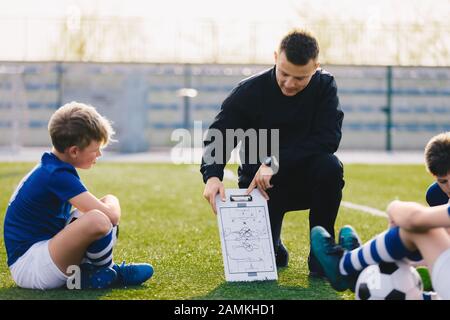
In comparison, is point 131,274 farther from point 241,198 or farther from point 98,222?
point 241,198

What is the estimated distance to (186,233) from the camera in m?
5.12

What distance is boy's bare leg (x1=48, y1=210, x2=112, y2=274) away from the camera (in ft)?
9.52

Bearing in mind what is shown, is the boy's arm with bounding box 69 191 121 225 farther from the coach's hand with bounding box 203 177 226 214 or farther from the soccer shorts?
the soccer shorts

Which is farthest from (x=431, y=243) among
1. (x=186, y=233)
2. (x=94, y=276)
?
(x=186, y=233)

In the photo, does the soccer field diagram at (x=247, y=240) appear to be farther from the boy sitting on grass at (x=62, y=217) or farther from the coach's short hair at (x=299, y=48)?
the coach's short hair at (x=299, y=48)

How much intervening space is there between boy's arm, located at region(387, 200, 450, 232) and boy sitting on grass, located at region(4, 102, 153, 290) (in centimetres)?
119

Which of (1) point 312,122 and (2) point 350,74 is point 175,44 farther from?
(1) point 312,122

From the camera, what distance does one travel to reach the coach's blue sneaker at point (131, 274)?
3174mm

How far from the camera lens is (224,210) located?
3.43 meters

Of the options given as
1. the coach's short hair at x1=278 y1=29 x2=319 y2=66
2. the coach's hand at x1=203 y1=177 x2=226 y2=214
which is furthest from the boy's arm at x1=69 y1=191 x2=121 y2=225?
the coach's short hair at x1=278 y1=29 x2=319 y2=66

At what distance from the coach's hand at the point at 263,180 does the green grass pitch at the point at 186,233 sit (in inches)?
17.1

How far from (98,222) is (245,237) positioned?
2.66ft
